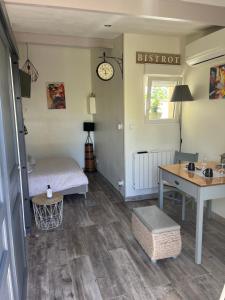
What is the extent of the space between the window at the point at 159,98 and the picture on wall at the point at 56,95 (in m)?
2.55

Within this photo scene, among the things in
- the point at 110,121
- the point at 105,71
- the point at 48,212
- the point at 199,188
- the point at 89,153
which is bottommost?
the point at 48,212

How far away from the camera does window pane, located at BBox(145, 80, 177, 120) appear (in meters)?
4.02

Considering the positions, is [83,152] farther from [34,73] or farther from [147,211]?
[147,211]

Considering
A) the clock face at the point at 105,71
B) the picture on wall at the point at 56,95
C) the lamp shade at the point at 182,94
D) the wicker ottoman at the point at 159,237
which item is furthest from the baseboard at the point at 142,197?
the picture on wall at the point at 56,95

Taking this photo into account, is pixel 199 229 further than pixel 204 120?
No

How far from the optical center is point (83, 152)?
20.2 feet

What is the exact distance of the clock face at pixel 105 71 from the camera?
4.02 metres

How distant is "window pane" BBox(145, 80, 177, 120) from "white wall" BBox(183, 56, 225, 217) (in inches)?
10.9

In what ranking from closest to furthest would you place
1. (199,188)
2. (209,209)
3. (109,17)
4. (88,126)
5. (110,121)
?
(199,188) < (109,17) < (209,209) < (110,121) < (88,126)

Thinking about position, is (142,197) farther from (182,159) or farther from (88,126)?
(88,126)

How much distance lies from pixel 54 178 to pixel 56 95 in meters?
2.60

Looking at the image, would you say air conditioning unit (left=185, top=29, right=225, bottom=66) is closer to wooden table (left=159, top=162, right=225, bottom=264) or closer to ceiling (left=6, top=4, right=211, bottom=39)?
ceiling (left=6, top=4, right=211, bottom=39)

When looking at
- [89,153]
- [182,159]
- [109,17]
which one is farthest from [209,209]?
[89,153]

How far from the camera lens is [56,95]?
5719 mm
